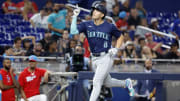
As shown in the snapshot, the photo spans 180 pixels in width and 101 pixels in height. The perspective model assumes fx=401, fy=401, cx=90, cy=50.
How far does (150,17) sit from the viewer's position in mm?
14484

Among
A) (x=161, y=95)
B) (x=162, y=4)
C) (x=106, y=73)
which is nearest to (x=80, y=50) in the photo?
(x=161, y=95)

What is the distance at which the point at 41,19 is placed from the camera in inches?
492

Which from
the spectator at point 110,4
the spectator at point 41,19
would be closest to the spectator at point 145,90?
the spectator at point 41,19

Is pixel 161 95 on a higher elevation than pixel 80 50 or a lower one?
lower

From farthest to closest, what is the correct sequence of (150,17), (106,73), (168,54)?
(150,17)
(168,54)
(106,73)

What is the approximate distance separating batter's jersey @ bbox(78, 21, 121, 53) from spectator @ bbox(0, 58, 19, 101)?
2.31 meters

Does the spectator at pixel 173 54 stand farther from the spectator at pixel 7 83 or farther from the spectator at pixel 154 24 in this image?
the spectator at pixel 7 83

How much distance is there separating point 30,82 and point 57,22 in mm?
3935

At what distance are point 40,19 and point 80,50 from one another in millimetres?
3893

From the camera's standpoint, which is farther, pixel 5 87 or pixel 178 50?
pixel 178 50

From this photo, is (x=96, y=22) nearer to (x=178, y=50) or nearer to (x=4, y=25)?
(x=178, y=50)

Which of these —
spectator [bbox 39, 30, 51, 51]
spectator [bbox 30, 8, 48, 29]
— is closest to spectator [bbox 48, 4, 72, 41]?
spectator [bbox 39, 30, 51, 51]

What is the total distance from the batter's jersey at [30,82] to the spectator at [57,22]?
3080 millimetres

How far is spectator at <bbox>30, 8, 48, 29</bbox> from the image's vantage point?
1236 cm
